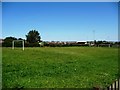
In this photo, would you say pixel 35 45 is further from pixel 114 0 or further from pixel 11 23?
pixel 114 0

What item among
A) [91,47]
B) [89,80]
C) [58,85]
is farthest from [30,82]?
[91,47]

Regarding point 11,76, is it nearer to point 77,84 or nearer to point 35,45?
point 77,84

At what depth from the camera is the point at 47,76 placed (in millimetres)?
5336

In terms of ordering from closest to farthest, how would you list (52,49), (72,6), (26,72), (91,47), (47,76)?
(47,76)
(26,72)
(72,6)
(52,49)
(91,47)

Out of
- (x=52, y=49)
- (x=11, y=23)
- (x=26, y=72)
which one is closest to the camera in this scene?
(x=26, y=72)

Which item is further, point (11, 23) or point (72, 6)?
point (11, 23)

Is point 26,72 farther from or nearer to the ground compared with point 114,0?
nearer to the ground

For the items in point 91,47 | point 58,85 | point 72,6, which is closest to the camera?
point 58,85

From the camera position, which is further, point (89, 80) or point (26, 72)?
point (26, 72)

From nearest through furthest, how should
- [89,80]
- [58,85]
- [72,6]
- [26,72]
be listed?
1. [58,85]
2. [89,80]
3. [26,72]
4. [72,6]

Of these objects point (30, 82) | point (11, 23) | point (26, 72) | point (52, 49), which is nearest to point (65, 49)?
point (52, 49)

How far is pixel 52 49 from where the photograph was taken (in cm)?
1341

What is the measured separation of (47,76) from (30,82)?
0.76 metres

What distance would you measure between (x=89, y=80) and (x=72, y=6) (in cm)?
263
